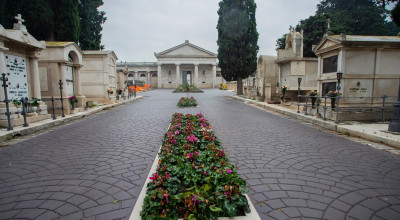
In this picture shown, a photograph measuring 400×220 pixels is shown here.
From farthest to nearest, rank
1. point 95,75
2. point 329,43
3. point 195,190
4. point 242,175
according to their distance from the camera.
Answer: point 95,75, point 329,43, point 242,175, point 195,190

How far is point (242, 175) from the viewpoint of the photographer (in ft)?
11.1

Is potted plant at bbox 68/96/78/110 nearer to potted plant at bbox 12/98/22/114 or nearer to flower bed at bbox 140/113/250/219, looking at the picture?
potted plant at bbox 12/98/22/114

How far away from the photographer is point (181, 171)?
306 centimetres

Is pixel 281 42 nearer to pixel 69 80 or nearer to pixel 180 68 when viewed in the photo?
pixel 180 68

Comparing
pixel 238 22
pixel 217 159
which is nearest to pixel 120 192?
pixel 217 159

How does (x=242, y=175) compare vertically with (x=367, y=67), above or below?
below

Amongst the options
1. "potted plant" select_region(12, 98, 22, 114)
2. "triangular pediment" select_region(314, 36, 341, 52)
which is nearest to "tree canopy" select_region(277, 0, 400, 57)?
"triangular pediment" select_region(314, 36, 341, 52)

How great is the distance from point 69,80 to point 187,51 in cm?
4382

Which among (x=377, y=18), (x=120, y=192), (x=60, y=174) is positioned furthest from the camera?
(x=377, y=18)

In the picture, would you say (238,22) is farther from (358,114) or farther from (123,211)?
→ (123,211)

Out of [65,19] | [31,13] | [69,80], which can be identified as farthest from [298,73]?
[31,13]

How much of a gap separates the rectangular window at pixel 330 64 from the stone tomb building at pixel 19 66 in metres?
11.5

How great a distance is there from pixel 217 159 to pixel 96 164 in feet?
7.12

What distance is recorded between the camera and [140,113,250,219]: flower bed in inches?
88.4
